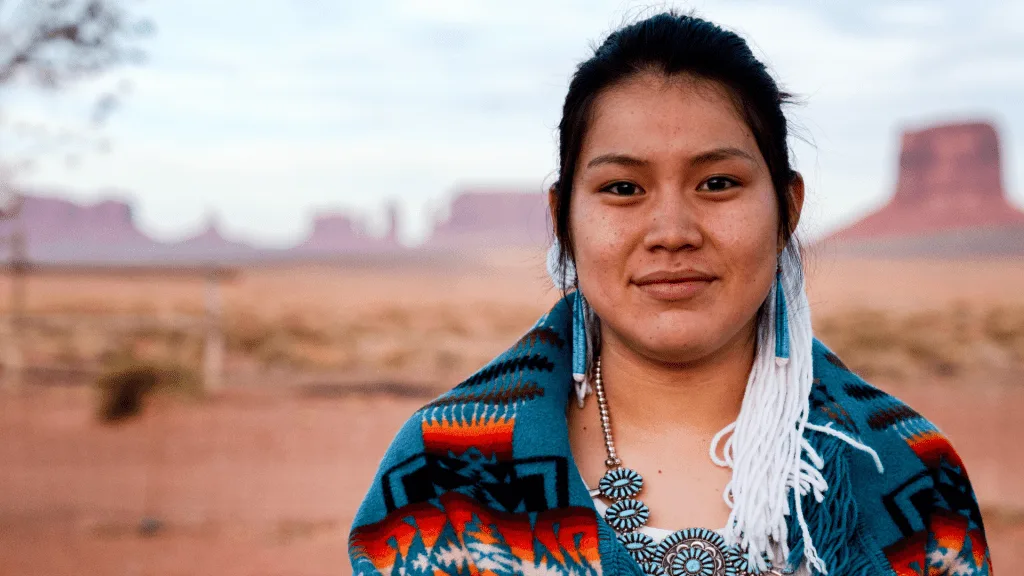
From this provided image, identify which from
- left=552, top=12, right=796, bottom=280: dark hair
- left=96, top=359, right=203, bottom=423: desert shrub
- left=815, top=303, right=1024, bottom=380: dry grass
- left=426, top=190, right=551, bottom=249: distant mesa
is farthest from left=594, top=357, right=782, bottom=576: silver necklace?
left=426, top=190, right=551, bottom=249: distant mesa

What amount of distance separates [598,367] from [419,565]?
0.54m

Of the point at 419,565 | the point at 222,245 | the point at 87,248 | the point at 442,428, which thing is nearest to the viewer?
the point at 419,565

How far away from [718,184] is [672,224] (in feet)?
0.46

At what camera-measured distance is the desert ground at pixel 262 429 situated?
7457 millimetres

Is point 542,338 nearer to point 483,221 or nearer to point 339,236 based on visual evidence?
point 483,221

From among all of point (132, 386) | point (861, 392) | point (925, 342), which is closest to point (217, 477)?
point (132, 386)

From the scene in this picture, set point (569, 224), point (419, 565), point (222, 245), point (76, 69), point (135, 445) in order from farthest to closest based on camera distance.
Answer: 1. point (222, 245)
2. point (135, 445)
3. point (76, 69)
4. point (569, 224)
5. point (419, 565)

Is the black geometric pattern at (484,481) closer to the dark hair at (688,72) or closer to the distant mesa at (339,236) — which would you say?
the dark hair at (688,72)

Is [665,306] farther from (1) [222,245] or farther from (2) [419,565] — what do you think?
(1) [222,245]

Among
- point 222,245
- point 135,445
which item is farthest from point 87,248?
point 135,445

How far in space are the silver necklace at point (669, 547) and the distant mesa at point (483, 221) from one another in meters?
112

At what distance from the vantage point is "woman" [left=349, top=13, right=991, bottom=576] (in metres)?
1.58

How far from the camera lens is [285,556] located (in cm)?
724

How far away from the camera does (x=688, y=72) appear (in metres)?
1.69
